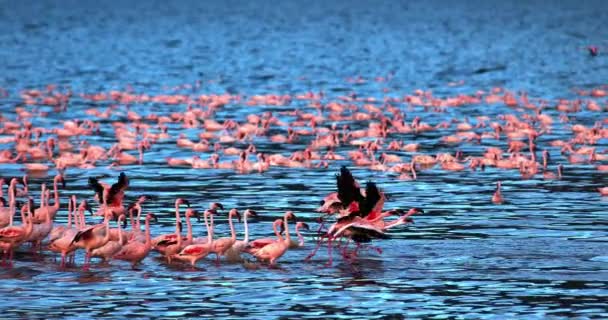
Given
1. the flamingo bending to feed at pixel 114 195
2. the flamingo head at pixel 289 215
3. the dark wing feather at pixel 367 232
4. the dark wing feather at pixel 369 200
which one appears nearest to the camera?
A: the dark wing feather at pixel 367 232

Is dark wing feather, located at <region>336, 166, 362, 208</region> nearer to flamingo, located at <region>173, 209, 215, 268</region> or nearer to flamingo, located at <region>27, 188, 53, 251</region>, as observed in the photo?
flamingo, located at <region>173, 209, 215, 268</region>

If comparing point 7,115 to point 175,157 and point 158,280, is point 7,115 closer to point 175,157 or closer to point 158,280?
point 175,157

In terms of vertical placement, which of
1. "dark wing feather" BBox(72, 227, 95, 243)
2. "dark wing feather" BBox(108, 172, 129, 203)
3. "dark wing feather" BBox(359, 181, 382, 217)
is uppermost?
"dark wing feather" BBox(108, 172, 129, 203)

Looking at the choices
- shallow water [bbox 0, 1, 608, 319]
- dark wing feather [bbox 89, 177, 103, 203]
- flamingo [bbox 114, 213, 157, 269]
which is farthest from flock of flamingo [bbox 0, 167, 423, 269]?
dark wing feather [bbox 89, 177, 103, 203]

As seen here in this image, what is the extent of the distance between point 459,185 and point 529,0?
14395cm

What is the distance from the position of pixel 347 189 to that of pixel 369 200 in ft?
1.20

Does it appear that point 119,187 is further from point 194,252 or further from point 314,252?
point 314,252

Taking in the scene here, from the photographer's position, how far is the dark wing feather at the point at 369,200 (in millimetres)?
19797

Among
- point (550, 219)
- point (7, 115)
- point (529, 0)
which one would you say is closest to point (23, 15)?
point (529, 0)

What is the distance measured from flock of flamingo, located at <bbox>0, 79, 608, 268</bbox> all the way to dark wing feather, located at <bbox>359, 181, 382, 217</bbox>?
2 cm

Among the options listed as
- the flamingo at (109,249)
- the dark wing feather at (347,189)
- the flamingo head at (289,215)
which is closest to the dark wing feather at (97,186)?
the flamingo at (109,249)

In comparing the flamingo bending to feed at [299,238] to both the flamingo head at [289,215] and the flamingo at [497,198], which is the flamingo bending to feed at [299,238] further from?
the flamingo at [497,198]

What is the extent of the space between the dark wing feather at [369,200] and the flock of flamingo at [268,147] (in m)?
0.02

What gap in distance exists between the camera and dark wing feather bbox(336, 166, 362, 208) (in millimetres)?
19969
